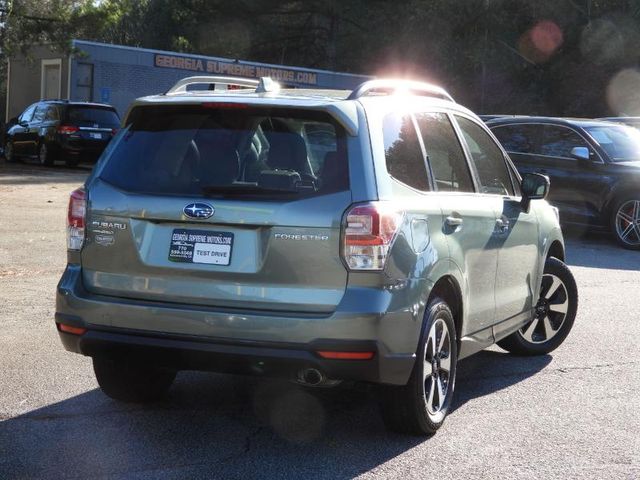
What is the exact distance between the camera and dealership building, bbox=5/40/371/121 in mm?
38719

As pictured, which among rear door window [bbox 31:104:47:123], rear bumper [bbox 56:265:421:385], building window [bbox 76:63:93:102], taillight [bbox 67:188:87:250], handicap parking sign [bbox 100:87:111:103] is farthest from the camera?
handicap parking sign [bbox 100:87:111:103]

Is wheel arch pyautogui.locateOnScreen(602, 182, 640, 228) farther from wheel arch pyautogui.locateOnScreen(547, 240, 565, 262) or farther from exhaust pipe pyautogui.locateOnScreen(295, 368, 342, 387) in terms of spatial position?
exhaust pipe pyautogui.locateOnScreen(295, 368, 342, 387)

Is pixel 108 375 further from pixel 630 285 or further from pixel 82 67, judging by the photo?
pixel 82 67

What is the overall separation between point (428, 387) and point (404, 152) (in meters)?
1.21

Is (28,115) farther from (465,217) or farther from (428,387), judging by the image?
(428,387)

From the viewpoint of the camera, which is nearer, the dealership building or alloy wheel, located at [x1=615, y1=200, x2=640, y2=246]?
alloy wheel, located at [x1=615, y1=200, x2=640, y2=246]

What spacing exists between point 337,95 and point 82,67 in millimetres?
34980

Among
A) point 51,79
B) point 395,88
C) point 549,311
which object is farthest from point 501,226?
point 51,79

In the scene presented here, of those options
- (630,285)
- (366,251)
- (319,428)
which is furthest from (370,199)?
(630,285)

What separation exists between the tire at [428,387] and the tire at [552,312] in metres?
2.08

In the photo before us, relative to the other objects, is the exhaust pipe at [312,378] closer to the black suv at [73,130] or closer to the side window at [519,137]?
the side window at [519,137]

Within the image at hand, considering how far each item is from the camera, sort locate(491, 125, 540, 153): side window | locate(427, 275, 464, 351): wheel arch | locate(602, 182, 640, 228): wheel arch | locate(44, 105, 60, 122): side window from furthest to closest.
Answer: locate(44, 105, 60, 122): side window < locate(491, 125, 540, 153): side window < locate(602, 182, 640, 228): wheel arch < locate(427, 275, 464, 351): wheel arch

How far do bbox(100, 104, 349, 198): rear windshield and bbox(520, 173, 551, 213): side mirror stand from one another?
210cm

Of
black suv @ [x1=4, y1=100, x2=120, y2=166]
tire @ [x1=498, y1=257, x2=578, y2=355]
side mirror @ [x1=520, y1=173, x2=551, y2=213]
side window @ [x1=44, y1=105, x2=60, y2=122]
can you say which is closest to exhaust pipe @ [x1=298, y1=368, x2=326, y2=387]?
side mirror @ [x1=520, y1=173, x2=551, y2=213]
